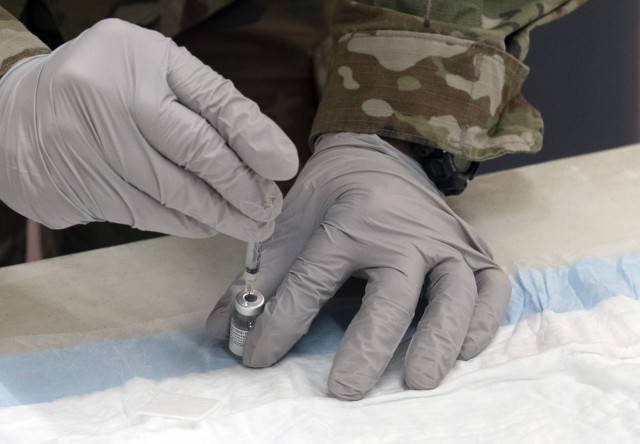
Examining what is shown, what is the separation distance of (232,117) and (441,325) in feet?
1.24

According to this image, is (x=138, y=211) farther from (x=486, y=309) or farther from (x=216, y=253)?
(x=486, y=309)

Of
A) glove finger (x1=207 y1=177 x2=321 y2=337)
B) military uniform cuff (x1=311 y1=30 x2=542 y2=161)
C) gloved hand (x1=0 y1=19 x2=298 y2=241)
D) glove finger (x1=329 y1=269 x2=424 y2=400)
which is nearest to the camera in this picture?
gloved hand (x1=0 y1=19 x2=298 y2=241)

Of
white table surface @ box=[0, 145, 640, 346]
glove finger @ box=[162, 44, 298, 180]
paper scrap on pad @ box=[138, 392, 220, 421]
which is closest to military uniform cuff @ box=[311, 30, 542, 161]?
white table surface @ box=[0, 145, 640, 346]

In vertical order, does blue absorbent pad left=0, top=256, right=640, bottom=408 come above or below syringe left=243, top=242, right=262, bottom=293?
below

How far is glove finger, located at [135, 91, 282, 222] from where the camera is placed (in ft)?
2.91

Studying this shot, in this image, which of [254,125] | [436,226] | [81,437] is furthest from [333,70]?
[81,437]

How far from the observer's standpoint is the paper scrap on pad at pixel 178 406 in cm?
90

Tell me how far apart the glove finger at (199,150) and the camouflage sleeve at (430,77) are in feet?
1.25

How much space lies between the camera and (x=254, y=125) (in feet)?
2.97

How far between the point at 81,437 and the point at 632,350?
2.21 ft

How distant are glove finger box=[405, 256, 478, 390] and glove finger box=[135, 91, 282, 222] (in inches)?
10.9

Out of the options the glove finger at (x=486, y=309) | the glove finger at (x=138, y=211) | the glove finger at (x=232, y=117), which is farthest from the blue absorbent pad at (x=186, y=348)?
the glove finger at (x=232, y=117)

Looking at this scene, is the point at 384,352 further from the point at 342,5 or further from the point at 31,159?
the point at 342,5

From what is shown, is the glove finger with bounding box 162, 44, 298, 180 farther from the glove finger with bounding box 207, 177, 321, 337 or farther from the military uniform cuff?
the military uniform cuff
